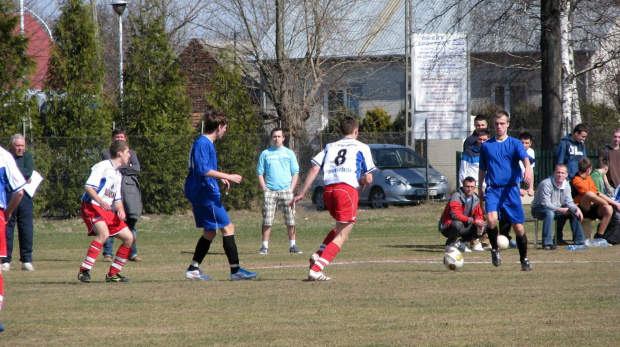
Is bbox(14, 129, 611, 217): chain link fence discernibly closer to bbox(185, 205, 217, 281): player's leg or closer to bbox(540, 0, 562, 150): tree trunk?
bbox(540, 0, 562, 150): tree trunk

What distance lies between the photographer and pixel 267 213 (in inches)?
533

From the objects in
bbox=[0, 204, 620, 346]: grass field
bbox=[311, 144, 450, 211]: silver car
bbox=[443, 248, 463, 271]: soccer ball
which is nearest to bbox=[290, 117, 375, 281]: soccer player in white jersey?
bbox=[0, 204, 620, 346]: grass field

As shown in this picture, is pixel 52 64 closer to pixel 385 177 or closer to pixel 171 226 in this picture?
pixel 171 226

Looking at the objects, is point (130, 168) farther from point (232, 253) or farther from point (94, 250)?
point (232, 253)

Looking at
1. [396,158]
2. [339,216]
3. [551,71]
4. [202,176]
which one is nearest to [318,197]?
[396,158]

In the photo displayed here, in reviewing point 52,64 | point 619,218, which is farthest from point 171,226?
point 619,218

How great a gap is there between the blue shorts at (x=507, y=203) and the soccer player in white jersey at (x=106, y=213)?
445 cm

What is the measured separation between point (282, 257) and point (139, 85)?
35.1 ft

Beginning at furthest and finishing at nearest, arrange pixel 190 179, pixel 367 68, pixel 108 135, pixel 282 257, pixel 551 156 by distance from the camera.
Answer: pixel 367 68
pixel 551 156
pixel 108 135
pixel 282 257
pixel 190 179

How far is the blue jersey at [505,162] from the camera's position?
402 inches

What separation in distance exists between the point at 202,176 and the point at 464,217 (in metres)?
5.37

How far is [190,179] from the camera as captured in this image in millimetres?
9258

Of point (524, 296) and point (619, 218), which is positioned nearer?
point (524, 296)

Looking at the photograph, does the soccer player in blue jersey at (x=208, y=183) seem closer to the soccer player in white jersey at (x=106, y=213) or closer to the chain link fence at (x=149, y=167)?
the soccer player in white jersey at (x=106, y=213)
